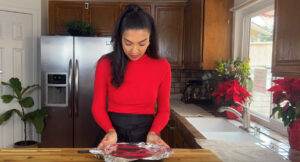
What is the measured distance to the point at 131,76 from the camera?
1.32 meters

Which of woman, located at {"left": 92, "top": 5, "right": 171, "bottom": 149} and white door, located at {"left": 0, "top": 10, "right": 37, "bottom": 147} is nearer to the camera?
woman, located at {"left": 92, "top": 5, "right": 171, "bottom": 149}

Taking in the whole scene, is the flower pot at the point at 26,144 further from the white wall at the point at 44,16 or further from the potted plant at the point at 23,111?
the white wall at the point at 44,16

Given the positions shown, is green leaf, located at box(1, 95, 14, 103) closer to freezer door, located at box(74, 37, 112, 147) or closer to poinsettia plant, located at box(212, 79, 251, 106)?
freezer door, located at box(74, 37, 112, 147)

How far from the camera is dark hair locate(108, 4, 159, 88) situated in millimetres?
1190

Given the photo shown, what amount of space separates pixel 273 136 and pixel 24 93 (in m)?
2.72

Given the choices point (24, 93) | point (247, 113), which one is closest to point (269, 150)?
point (247, 113)

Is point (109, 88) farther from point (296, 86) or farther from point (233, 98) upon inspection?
point (233, 98)

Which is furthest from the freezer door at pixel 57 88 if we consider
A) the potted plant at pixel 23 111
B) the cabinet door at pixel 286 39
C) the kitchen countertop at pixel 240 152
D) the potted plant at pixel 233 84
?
the cabinet door at pixel 286 39

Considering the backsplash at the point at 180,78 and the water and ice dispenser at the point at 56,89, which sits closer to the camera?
the water and ice dispenser at the point at 56,89

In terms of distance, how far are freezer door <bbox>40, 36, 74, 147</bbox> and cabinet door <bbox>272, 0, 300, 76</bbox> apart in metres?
2.33

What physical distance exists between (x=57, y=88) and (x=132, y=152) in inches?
99.7

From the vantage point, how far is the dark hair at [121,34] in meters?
1.19

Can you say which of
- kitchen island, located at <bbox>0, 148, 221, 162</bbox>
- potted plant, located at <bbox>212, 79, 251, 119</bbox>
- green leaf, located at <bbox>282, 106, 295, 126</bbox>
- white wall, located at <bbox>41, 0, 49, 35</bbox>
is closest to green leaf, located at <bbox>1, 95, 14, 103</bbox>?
white wall, located at <bbox>41, 0, 49, 35</bbox>

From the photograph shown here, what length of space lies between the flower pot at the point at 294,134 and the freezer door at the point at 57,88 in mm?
2261
